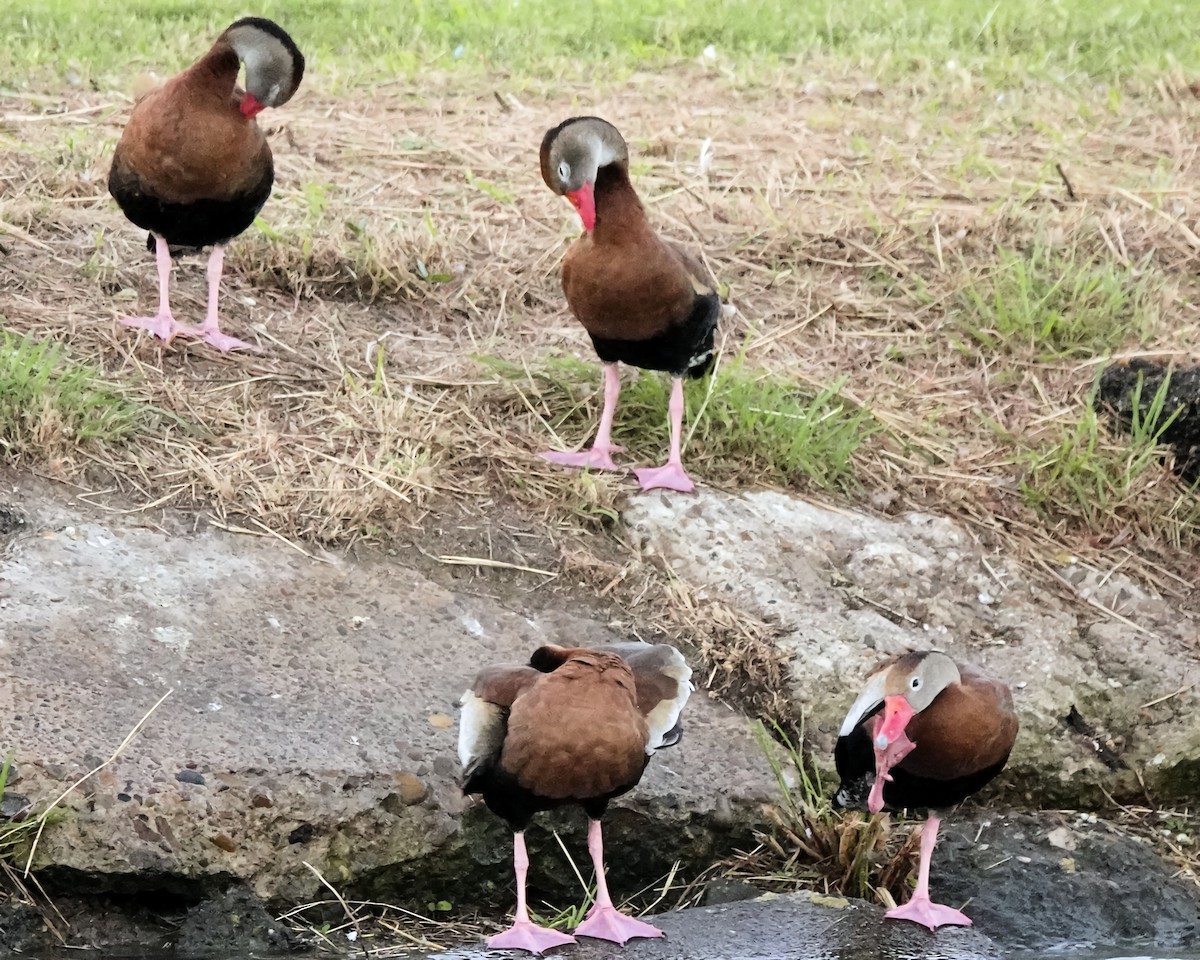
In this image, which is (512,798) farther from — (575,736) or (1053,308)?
(1053,308)

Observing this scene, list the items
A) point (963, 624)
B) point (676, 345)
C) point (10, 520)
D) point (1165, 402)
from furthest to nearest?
1. point (1165, 402)
2. point (676, 345)
3. point (963, 624)
4. point (10, 520)

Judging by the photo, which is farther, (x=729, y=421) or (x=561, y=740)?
(x=729, y=421)

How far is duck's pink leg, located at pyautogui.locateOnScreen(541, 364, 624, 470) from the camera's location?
4.12 meters

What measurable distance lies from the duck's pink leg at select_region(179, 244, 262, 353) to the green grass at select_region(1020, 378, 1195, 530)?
94.0 inches

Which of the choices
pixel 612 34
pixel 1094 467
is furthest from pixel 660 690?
pixel 612 34

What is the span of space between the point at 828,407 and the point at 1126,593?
3.39ft

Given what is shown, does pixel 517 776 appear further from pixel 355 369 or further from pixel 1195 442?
pixel 1195 442

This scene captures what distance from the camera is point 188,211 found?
409 centimetres

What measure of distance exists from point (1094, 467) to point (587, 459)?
1.52 metres

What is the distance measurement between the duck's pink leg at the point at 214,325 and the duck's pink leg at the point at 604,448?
1019 millimetres

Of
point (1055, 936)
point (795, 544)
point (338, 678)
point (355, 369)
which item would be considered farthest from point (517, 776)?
point (355, 369)

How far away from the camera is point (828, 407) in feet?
14.8

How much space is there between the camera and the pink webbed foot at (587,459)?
4117mm

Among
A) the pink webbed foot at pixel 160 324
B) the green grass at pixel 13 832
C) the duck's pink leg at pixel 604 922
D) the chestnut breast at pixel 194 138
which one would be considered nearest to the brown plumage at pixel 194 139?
the chestnut breast at pixel 194 138
